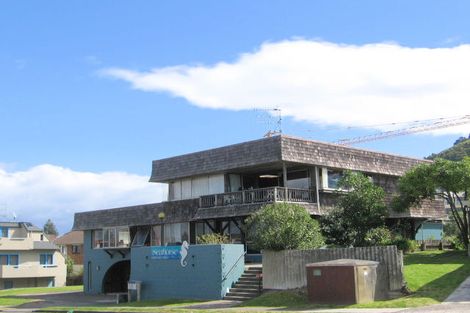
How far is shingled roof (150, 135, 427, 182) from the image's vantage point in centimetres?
3316

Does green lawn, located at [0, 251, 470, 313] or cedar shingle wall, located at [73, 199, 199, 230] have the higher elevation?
cedar shingle wall, located at [73, 199, 199, 230]

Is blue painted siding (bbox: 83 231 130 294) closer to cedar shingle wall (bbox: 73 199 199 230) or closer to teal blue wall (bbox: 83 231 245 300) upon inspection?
cedar shingle wall (bbox: 73 199 199 230)

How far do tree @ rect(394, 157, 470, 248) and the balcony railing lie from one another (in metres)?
5.06

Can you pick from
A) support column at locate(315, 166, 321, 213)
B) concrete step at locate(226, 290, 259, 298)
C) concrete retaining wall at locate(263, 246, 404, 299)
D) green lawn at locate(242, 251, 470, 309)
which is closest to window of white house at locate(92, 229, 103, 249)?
support column at locate(315, 166, 321, 213)

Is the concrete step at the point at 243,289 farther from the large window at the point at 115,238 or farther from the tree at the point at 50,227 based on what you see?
the tree at the point at 50,227

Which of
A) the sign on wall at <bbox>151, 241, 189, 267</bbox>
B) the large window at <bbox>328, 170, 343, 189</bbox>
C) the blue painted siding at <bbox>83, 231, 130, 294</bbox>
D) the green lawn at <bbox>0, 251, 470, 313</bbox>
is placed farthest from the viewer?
the blue painted siding at <bbox>83, 231, 130, 294</bbox>

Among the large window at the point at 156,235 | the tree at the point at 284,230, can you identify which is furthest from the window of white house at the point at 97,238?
Result: the tree at the point at 284,230

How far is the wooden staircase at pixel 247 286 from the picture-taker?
27484 mm

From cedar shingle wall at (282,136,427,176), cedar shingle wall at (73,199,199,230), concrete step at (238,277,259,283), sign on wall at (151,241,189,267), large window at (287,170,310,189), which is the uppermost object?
cedar shingle wall at (282,136,427,176)

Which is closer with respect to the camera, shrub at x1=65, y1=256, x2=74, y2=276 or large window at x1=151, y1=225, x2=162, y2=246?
large window at x1=151, y1=225, x2=162, y2=246

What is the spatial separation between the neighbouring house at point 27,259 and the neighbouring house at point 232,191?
2401 cm

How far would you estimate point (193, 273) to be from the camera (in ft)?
98.2

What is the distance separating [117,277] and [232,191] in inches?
546

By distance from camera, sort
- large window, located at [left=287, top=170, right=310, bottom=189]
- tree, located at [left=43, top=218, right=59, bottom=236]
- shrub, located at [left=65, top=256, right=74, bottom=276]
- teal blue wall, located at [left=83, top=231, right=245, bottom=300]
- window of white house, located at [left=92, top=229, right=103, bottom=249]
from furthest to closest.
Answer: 1. tree, located at [left=43, top=218, right=59, bottom=236]
2. shrub, located at [left=65, top=256, right=74, bottom=276]
3. window of white house, located at [left=92, top=229, right=103, bottom=249]
4. large window, located at [left=287, top=170, right=310, bottom=189]
5. teal blue wall, located at [left=83, top=231, right=245, bottom=300]
